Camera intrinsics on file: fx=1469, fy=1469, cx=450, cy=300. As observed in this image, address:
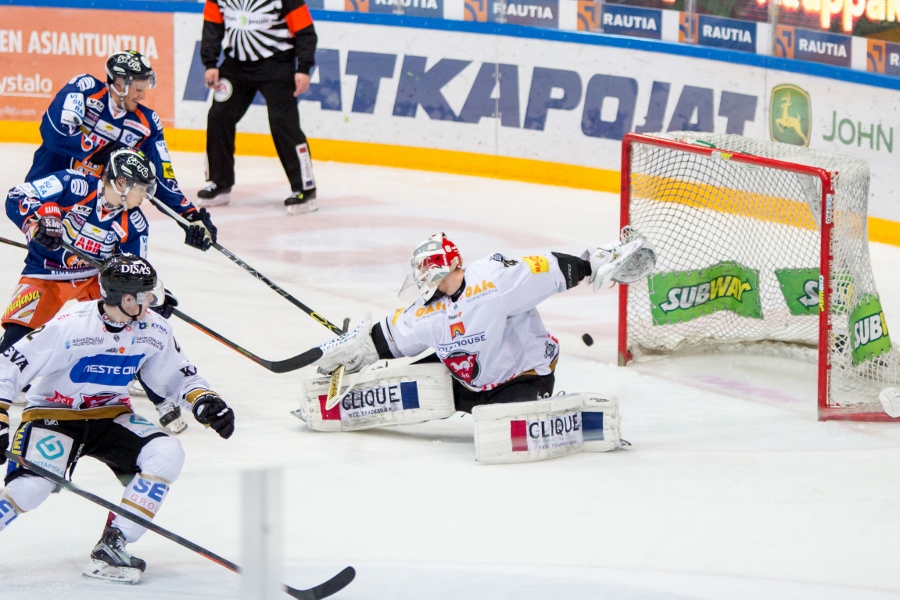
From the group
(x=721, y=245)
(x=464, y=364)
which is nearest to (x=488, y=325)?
(x=464, y=364)

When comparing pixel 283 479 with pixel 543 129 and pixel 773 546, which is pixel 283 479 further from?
pixel 543 129

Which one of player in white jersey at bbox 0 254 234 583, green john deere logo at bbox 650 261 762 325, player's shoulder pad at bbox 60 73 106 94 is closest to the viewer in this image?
player in white jersey at bbox 0 254 234 583

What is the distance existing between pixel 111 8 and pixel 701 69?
393cm

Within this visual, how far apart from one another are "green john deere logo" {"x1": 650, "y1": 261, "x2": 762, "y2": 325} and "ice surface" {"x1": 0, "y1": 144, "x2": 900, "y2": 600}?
19 centimetres

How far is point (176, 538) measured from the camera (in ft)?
10.9

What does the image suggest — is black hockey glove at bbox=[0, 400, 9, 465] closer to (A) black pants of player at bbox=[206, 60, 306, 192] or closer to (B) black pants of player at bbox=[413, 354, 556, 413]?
(B) black pants of player at bbox=[413, 354, 556, 413]

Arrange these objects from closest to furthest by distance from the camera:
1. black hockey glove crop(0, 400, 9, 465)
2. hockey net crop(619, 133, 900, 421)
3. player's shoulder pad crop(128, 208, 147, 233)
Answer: black hockey glove crop(0, 400, 9, 465)
player's shoulder pad crop(128, 208, 147, 233)
hockey net crop(619, 133, 900, 421)

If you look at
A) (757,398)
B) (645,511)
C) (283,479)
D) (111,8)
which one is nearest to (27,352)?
Result: (283,479)

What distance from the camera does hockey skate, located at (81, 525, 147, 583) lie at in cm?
343

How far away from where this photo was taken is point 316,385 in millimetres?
4758

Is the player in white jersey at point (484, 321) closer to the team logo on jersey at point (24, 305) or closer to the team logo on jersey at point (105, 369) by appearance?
the team logo on jersey at point (24, 305)

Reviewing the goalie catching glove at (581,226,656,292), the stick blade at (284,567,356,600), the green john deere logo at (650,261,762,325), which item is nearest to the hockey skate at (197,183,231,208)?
the green john deere logo at (650,261,762,325)

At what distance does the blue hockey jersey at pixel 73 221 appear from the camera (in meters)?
4.75

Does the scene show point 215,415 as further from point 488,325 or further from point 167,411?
point 488,325
